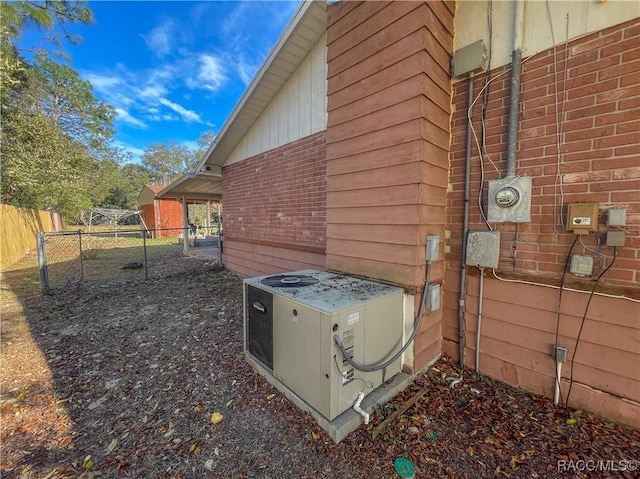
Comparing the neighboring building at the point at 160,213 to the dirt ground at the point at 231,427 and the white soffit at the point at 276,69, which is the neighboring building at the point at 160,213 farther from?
the dirt ground at the point at 231,427

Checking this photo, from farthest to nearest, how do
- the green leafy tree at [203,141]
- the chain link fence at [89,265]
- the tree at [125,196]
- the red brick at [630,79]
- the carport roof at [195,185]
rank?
the green leafy tree at [203,141]
the tree at [125,196]
the carport roof at [195,185]
the chain link fence at [89,265]
the red brick at [630,79]

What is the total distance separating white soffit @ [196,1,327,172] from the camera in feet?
12.1

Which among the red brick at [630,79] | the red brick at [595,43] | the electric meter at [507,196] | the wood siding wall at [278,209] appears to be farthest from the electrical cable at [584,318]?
the wood siding wall at [278,209]

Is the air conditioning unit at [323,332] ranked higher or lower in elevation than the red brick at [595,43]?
lower

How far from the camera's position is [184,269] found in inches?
302

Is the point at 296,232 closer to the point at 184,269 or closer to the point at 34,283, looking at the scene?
the point at 184,269

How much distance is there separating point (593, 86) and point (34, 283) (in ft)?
32.1

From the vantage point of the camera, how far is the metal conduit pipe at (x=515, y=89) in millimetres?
2143

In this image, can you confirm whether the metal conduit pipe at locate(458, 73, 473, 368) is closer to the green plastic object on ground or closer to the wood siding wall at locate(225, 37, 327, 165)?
the green plastic object on ground

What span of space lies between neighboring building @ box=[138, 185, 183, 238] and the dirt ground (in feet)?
57.7

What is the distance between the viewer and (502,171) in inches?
90.2

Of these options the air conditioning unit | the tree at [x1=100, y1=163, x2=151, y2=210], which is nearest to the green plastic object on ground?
the air conditioning unit

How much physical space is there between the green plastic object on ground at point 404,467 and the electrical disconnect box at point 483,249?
1664 mm

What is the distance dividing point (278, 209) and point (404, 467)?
4.28 m
